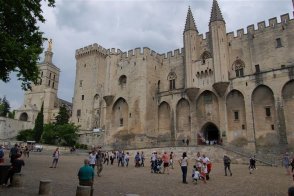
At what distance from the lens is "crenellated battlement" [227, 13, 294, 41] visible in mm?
31531

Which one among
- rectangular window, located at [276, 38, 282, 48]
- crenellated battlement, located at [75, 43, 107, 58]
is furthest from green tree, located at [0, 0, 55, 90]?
crenellated battlement, located at [75, 43, 107, 58]

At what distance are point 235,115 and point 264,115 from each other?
10.3 ft

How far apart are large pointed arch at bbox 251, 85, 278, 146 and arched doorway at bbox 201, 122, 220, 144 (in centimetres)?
522

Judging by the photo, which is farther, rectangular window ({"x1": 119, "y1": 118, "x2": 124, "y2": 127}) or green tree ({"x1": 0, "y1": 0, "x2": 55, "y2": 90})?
rectangular window ({"x1": 119, "y1": 118, "x2": 124, "y2": 127})

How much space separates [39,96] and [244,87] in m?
54.9

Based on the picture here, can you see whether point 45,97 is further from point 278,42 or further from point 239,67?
point 278,42

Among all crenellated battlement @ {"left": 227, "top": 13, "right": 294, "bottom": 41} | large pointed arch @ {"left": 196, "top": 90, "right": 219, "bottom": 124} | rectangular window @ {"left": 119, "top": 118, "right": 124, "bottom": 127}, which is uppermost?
crenellated battlement @ {"left": 227, "top": 13, "right": 294, "bottom": 41}

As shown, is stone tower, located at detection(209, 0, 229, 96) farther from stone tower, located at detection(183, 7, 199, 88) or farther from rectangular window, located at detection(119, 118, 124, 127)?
rectangular window, located at detection(119, 118, 124, 127)

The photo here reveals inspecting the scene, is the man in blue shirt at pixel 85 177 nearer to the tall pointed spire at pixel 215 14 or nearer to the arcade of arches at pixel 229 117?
the arcade of arches at pixel 229 117

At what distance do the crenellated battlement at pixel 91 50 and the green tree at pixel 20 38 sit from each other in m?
37.9

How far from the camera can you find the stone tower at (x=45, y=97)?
67438mm

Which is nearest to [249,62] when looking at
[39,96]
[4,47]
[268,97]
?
[268,97]

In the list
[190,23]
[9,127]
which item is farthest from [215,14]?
[9,127]

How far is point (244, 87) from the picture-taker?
103 feet
